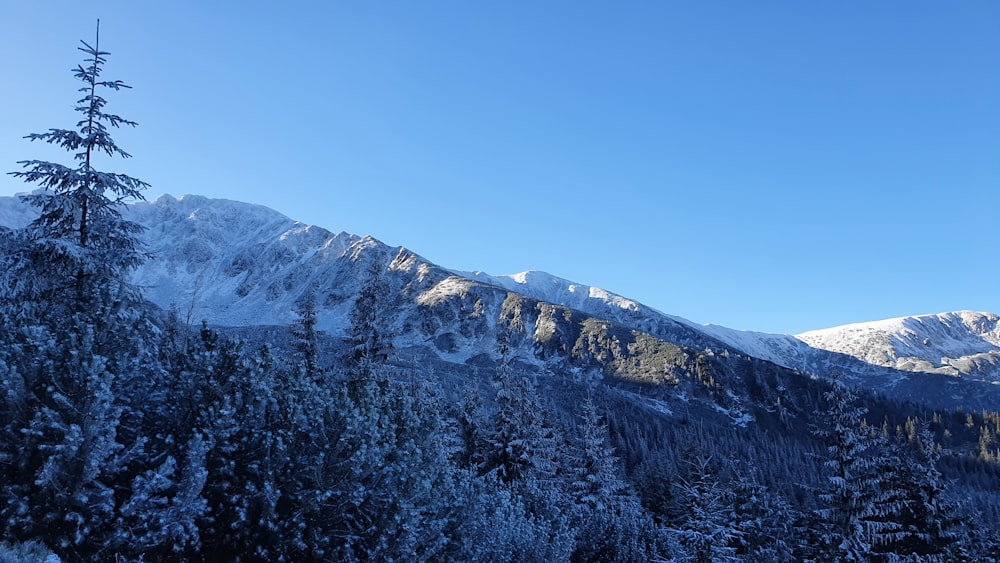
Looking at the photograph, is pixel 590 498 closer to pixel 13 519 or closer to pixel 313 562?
pixel 313 562

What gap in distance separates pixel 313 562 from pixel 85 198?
35.9ft

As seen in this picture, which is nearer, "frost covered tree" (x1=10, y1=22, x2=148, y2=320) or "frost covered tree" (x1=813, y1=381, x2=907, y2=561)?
"frost covered tree" (x1=10, y1=22, x2=148, y2=320)

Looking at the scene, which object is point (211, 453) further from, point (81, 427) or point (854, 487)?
point (854, 487)

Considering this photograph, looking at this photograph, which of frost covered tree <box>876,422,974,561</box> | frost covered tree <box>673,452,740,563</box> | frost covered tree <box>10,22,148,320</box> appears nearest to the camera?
frost covered tree <box>10,22,148,320</box>

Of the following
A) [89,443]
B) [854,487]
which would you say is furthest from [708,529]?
[89,443]

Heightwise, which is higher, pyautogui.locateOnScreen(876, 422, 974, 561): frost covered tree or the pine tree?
the pine tree

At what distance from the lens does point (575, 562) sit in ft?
66.7

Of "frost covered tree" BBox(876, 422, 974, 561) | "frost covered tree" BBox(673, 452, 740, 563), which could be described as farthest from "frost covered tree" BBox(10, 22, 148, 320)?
"frost covered tree" BBox(876, 422, 974, 561)

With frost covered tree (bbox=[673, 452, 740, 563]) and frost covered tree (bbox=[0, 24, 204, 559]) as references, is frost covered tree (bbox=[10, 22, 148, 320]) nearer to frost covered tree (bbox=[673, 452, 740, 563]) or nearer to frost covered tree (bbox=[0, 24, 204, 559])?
frost covered tree (bbox=[0, 24, 204, 559])

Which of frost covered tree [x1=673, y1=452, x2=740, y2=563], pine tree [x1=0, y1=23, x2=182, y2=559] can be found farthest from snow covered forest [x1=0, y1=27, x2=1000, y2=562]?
frost covered tree [x1=673, y1=452, x2=740, y2=563]

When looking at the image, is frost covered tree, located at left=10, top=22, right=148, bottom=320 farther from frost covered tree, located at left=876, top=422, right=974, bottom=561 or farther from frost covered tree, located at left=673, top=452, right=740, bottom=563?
frost covered tree, located at left=876, top=422, right=974, bottom=561

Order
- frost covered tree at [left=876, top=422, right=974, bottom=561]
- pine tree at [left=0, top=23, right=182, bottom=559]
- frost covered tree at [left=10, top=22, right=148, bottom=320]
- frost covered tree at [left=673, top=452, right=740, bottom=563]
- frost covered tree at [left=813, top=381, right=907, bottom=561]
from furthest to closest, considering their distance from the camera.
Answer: frost covered tree at [left=673, top=452, right=740, bottom=563] → frost covered tree at [left=876, top=422, right=974, bottom=561] → frost covered tree at [left=813, top=381, right=907, bottom=561] → frost covered tree at [left=10, top=22, right=148, bottom=320] → pine tree at [left=0, top=23, right=182, bottom=559]

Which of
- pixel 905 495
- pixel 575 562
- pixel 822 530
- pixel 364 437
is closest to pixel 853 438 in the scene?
pixel 905 495

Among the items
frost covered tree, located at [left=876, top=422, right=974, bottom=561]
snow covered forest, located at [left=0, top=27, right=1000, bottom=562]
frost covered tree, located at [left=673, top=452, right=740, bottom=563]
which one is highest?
snow covered forest, located at [left=0, top=27, right=1000, bottom=562]
